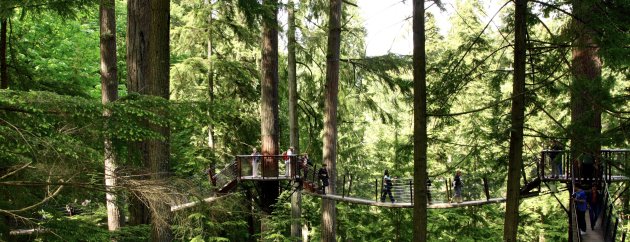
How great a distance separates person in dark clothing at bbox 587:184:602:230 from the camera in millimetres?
9164

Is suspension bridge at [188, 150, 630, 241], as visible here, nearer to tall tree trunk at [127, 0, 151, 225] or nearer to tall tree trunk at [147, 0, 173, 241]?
tall tree trunk at [147, 0, 173, 241]

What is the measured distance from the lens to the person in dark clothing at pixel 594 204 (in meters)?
9.16

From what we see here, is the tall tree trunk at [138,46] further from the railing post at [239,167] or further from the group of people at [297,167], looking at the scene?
the railing post at [239,167]

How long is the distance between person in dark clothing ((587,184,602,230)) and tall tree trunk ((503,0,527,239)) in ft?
8.14

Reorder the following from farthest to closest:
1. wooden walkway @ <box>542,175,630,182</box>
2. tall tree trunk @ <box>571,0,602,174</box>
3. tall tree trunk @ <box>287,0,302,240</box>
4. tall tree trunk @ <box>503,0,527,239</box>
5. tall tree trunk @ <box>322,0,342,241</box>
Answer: tall tree trunk @ <box>287,0,302,240</box> < tall tree trunk @ <box>322,0,342,241</box> < wooden walkway @ <box>542,175,630,182</box> < tall tree trunk @ <box>503,0,527,239</box> < tall tree trunk @ <box>571,0,602,174</box>

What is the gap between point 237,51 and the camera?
17.0 meters

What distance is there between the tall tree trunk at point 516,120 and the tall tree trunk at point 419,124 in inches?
50.8

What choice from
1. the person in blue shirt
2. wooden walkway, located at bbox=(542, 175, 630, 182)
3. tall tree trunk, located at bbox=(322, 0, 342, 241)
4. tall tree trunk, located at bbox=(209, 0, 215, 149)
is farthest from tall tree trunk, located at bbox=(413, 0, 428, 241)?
tall tree trunk, located at bbox=(209, 0, 215, 149)

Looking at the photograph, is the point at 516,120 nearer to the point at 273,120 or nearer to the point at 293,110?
the point at 273,120

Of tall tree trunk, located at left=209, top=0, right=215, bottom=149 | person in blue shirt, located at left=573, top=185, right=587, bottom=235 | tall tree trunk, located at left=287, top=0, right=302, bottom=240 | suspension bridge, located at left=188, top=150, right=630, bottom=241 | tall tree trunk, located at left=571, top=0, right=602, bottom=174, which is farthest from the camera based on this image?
tall tree trunk, located at left=209, top=0, right=215, bottom=149

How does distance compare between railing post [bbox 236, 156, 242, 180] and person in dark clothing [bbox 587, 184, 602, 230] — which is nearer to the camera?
person in dark clothing [bbox 587, 184, 602, 230]

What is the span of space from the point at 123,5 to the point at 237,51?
4.43m

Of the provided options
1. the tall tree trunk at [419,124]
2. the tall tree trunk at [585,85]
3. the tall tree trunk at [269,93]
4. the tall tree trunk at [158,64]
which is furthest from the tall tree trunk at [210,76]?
the tall tree trunk at [585,85]

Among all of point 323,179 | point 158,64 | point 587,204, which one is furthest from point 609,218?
point 158,64
